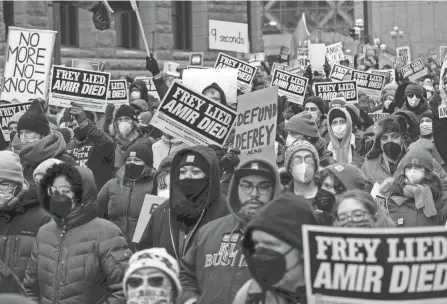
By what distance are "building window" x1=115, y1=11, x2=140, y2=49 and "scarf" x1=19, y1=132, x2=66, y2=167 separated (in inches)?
713

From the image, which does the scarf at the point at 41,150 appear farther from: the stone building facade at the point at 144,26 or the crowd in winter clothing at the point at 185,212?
the stone building facade at the point at 144,26

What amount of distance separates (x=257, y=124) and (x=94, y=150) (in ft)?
9.10

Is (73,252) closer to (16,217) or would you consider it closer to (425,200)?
(16,217)

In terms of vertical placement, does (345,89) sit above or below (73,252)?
above

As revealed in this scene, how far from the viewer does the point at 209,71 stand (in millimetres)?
12320

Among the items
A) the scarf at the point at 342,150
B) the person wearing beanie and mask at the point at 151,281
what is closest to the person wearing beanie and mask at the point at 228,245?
the person wearing beanie and mask at the point at 151,281

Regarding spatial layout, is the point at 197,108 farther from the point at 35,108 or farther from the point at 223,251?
the point at 223,251

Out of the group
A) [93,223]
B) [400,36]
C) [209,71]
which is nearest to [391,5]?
[400,36]

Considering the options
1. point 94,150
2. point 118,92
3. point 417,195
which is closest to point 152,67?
point 118,92

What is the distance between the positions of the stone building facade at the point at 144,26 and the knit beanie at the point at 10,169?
564 inches

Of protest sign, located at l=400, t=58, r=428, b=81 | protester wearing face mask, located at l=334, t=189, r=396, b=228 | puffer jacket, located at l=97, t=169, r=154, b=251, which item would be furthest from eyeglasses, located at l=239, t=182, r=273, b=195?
protest sign, located at l=400, t=58, r=428, b=81

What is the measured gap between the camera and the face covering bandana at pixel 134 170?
9.13m

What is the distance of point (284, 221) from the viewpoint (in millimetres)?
5020

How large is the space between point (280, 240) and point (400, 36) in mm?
49595
